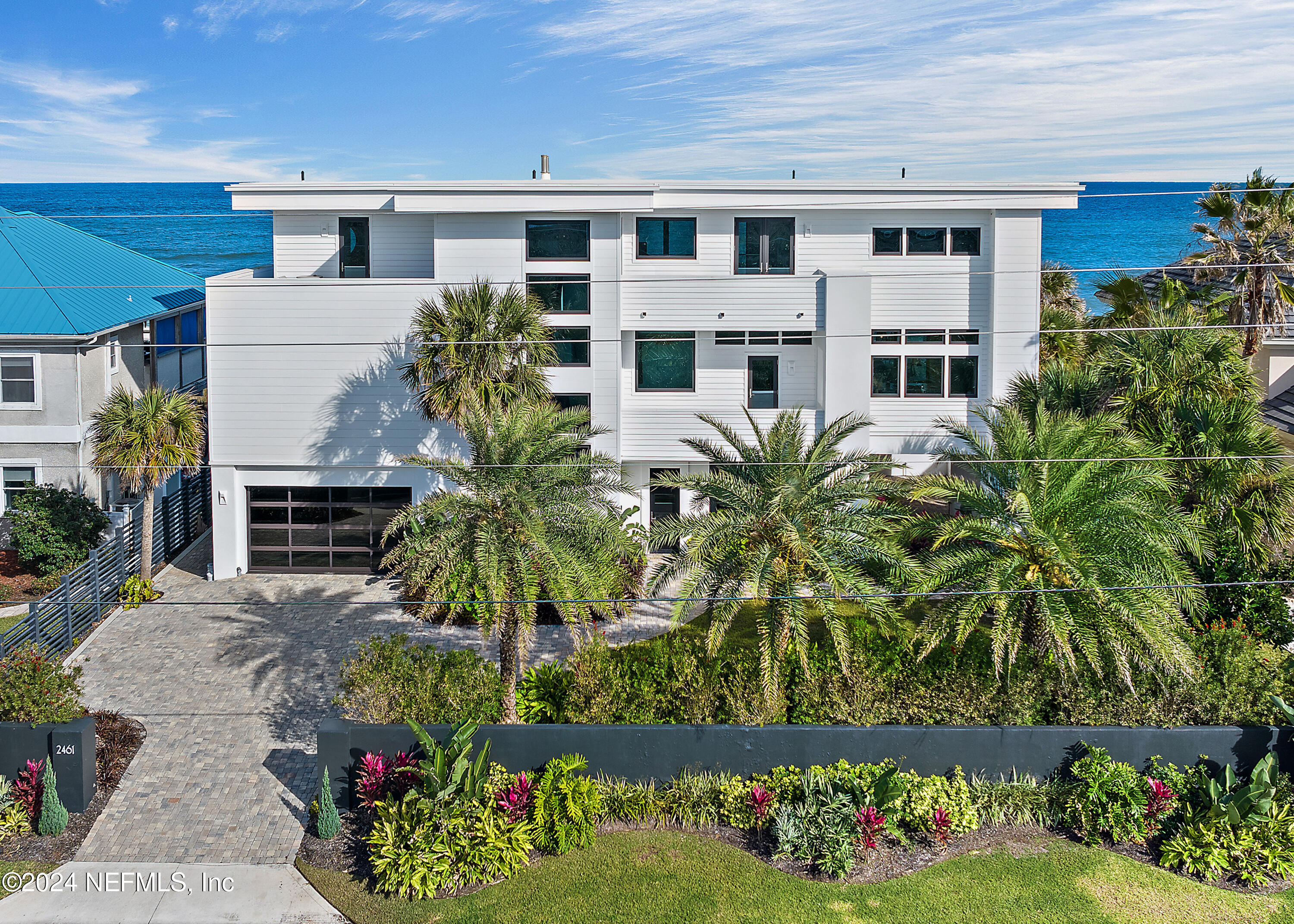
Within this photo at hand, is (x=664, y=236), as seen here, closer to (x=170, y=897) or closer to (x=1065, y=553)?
(x=1065, y=553)

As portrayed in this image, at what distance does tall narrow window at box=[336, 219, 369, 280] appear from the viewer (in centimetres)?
2627

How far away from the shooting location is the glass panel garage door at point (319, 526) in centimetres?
2531

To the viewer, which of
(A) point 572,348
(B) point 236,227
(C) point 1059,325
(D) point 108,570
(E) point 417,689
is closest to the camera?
(E) point 417,689

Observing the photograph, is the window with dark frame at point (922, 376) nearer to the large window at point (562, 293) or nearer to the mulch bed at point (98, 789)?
the large window at point (562, 293)

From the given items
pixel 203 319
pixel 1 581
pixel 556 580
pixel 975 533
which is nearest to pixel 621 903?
pixel 556 580

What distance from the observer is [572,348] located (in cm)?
2562

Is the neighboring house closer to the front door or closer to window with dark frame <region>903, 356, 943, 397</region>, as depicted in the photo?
the front door

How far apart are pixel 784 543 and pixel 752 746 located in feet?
9.00

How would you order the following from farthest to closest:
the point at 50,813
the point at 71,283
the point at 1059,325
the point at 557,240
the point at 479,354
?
1. the point at 1059,325
2. the point at 71,283
3. the point at 557,240
4. the point at 479,354
5. the point at 50,813

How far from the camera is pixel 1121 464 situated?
15.1 meters

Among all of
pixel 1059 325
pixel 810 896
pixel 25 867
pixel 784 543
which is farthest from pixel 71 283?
pixel 1059 325

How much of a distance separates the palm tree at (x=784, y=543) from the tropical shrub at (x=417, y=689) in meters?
2.86

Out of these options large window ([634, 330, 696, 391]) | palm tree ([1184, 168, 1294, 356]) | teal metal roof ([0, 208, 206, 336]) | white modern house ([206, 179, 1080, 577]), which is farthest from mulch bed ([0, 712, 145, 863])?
palm tree ([1184, 168, 1294, 356])

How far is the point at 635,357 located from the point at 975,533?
518 inches
